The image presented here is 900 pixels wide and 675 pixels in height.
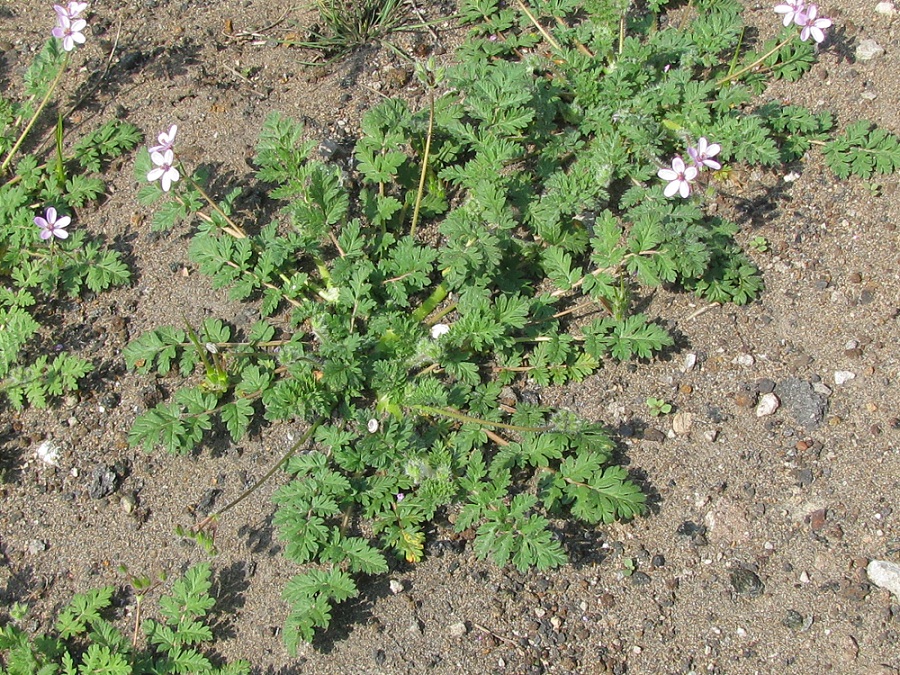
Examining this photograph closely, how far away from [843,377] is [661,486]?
105cm

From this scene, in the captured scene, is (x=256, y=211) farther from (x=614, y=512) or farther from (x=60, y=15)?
(x=614, y=512)

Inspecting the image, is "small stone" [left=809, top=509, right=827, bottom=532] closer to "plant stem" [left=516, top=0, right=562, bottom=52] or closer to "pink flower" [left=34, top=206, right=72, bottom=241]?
"plant stem" [left=516, top=0, right=562, bottom=52]

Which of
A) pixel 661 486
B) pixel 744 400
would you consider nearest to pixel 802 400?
pixel 744 400

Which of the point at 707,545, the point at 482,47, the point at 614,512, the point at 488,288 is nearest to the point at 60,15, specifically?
the point at 482,47

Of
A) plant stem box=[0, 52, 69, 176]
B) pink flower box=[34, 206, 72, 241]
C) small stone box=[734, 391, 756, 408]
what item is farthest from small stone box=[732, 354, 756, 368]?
plant stem box=[0, 52, 69, 176]

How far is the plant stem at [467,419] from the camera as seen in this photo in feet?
13.0

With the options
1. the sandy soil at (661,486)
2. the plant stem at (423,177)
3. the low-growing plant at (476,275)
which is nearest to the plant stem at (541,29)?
the low-growing plant at (476,275)

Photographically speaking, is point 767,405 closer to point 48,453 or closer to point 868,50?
point 868,50

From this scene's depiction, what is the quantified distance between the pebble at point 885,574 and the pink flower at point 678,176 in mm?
1857

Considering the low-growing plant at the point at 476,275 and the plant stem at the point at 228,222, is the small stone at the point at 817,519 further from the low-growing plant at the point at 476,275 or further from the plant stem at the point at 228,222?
the plant stem at the point at 228,222

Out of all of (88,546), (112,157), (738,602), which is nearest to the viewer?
(738,602)

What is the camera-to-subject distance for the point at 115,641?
12.5 feet

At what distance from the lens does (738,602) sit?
3723mm

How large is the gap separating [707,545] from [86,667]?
9.16 feet
